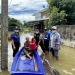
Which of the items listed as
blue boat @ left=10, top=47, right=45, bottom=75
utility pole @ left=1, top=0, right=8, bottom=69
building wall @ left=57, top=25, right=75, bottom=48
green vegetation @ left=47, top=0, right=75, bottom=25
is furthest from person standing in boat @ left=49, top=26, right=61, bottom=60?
green vegetation @ left=47, top=0, right=75, bottom=25

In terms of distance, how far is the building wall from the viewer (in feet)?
55.3

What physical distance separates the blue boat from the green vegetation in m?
12.8

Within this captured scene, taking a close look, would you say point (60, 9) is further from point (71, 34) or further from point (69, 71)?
point (69, 71)

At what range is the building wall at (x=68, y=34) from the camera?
16.9 m

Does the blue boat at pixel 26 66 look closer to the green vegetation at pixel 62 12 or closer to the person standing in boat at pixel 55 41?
the person standing in boat at pixel 55 41

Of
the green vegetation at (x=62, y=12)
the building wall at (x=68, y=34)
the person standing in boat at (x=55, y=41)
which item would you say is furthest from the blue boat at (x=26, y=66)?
the green vegetation at (x=62, y=12)

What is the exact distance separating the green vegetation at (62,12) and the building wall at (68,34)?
1.58 metres

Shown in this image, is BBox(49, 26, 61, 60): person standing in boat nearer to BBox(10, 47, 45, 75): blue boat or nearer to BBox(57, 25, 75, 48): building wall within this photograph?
BBox(10, 47, 45, 75): blue boat

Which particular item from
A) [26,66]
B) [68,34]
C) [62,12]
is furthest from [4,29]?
[62,12]

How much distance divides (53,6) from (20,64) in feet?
50.0

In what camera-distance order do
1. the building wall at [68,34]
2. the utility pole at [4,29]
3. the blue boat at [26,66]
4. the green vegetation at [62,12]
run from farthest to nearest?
1. the green vegetation at [62,12]
2. the building wall at [68,34]
3. the utility pole at [4,29]
4. the blue boat at [26,66]

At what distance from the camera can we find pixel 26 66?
700cm

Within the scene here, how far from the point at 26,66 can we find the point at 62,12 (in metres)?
13.8

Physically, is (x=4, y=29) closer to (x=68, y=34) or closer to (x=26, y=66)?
(x=26, y=66)
